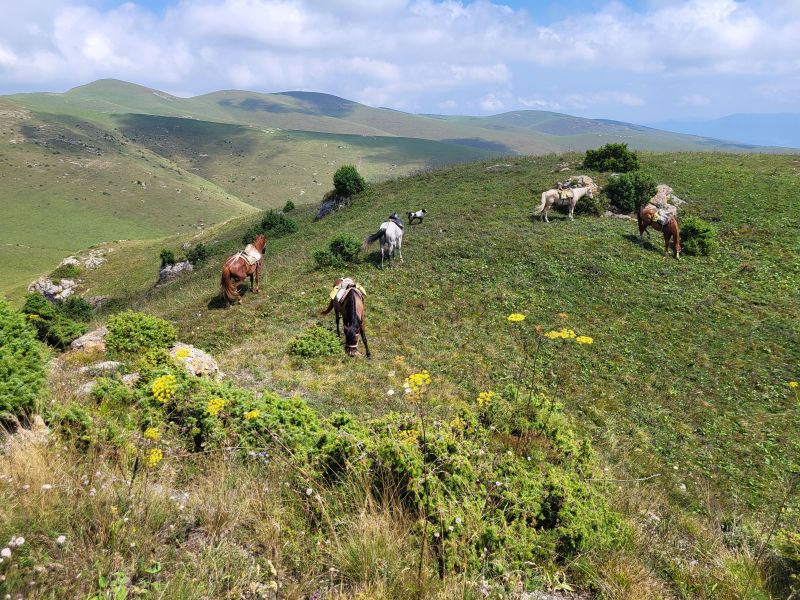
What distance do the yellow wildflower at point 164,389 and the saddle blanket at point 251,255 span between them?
12.2m

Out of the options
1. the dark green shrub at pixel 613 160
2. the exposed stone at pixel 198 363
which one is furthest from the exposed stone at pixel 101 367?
the dark green shrub at pixel 613 160

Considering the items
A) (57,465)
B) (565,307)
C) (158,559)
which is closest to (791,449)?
(565,307)

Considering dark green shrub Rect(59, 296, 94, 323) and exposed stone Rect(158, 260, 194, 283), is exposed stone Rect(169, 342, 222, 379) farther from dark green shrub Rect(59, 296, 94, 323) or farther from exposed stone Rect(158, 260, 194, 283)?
exposed stone Rect(158, 260, 194, 283)

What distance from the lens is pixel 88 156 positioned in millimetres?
127688

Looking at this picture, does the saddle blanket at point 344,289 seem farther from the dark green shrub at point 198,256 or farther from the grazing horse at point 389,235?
the dark green shrub at point 198,256

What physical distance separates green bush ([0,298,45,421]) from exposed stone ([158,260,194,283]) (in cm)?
3218

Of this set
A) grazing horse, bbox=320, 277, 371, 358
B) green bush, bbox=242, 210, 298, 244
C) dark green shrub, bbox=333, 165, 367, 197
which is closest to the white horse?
grazing horse, bbox=320, 277, 371, 358

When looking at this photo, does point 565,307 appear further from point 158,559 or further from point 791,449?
point 158,559

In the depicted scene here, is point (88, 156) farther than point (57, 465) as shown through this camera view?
Yes

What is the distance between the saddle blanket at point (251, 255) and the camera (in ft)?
59.2

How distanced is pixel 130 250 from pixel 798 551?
5923 cm

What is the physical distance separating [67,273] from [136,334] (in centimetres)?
4197

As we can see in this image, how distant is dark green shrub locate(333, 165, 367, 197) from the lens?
126 ft

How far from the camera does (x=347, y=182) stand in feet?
126
